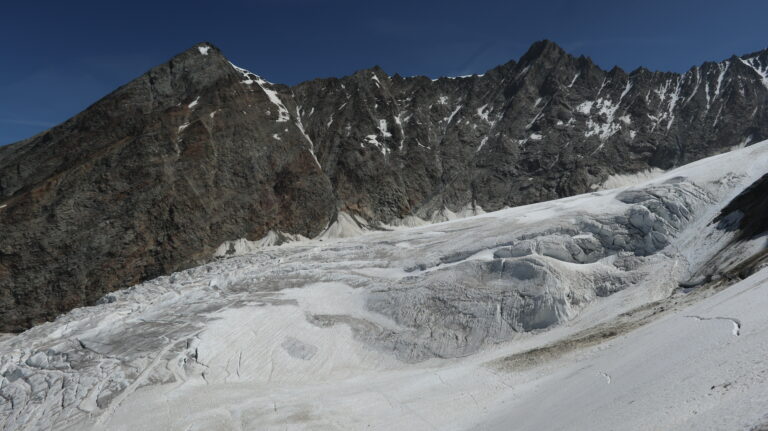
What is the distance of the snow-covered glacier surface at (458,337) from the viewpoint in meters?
10.3

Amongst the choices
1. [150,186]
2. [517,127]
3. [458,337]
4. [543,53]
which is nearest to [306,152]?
[150,186]

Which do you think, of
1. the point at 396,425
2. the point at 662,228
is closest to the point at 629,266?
the point at 662,228

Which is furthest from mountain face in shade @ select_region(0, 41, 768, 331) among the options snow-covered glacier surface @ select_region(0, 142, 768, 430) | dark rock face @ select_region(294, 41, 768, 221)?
snow-covered glacier surface @ select_region(0, 142, 768, 430)

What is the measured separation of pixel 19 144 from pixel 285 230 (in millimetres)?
45237

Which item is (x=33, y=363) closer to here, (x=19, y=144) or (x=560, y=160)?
(x=19, y=144)

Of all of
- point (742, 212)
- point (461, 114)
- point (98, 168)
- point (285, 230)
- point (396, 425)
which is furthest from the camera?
point (461, 114)

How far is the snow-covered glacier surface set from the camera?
33.8 ft

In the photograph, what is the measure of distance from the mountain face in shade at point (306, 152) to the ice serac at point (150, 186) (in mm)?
186

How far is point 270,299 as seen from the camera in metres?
27.7

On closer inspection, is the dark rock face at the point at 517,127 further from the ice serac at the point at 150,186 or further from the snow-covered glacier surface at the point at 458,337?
the snow-covered glacier surface at the point at 458,337

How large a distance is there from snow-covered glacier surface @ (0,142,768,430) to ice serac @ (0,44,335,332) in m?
20.2

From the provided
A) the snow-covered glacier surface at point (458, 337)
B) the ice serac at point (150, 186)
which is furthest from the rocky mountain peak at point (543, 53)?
the snow-covered glacier surface at point (458, 337)

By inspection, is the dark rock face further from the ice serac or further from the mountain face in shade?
the ice serac

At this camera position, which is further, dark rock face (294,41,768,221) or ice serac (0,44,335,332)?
dark rock face (294,41,768,221)
